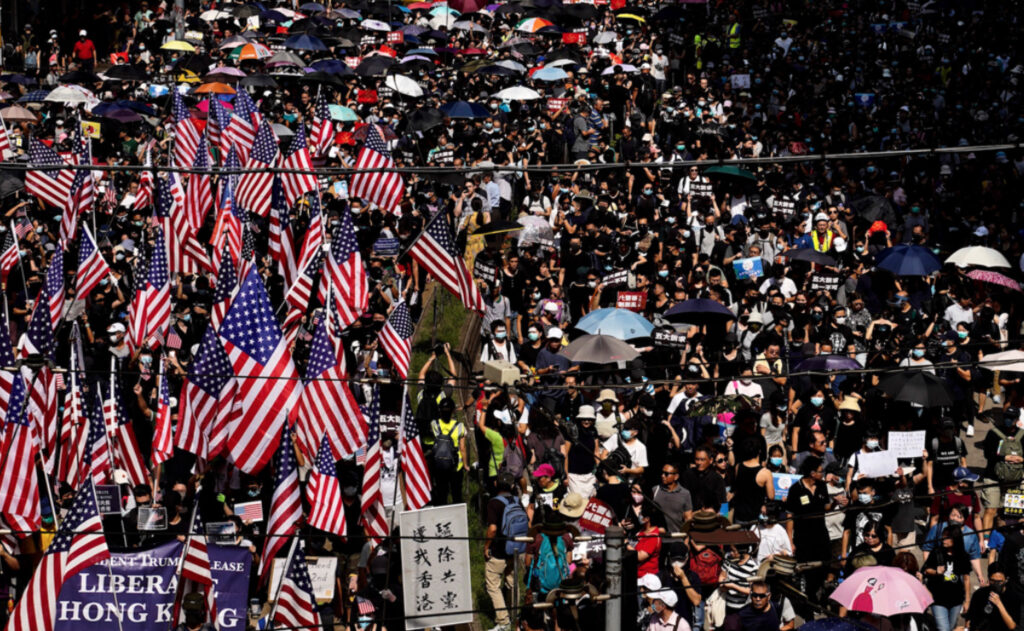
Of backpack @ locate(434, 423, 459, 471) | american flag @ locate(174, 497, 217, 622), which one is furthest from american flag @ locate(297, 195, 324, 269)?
american flag @ locate(174, 497, 217, 622)

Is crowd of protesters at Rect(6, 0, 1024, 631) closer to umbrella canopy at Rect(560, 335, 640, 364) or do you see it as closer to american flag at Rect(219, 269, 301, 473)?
umbrella canopy at Rect(560, 335, 640, 364)

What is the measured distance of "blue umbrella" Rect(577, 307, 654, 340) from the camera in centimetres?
2352

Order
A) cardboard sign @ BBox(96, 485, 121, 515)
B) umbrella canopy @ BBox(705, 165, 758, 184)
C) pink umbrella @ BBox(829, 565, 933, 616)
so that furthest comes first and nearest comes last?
umbrella canopy @ BBox(705, 165, 758, 184) < cardboard sign @ BBox(96, 485, 121, 515) < pink umbrella @ BBox(829, 565, 933, 616)

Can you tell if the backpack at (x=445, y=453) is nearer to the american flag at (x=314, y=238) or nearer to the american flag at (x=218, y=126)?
the american flag at (x=314, y=238)

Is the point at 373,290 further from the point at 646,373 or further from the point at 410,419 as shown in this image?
the point at 410,419

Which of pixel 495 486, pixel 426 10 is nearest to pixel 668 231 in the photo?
pixel 495 486

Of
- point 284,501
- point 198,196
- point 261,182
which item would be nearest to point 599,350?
point 284,501

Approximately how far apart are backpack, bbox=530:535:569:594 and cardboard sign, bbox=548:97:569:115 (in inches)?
743

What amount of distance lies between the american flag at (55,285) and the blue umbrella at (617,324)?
690cm

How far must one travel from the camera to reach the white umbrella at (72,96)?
37250 mm

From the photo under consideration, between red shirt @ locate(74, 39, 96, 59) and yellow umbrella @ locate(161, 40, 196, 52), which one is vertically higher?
red shirt @ locate(74, 39, 96, 59)

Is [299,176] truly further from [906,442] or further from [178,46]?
[178,46]

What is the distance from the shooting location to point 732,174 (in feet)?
96.9

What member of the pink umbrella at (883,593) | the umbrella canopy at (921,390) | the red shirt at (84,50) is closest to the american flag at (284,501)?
the pink umbrella at (883,593)
